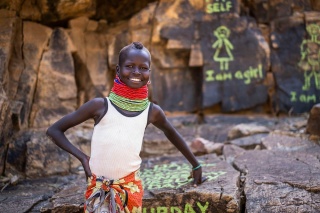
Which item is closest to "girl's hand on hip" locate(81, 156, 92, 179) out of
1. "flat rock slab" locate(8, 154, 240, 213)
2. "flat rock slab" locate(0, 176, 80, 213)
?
"flat rock slab" locate(8, 154, 240, 213)

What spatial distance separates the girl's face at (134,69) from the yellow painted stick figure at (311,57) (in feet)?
14.5

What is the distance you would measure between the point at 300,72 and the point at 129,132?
4566 mm

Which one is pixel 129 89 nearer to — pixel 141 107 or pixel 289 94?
pixel 141 107

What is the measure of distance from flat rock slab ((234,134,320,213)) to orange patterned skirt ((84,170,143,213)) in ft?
3.06

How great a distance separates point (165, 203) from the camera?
2.78m

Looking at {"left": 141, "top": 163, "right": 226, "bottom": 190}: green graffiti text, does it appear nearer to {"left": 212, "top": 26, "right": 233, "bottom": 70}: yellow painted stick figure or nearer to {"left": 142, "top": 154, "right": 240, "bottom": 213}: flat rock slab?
{"left": 142, "top": 154, "right": 240, "bottom": 213}: flat rock slab

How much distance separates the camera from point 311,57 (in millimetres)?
5930

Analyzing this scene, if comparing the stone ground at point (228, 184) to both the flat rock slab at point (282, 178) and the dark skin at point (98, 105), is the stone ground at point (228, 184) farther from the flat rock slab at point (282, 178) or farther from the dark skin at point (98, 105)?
the dark skin at point (98, 105)

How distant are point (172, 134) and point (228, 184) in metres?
0.69

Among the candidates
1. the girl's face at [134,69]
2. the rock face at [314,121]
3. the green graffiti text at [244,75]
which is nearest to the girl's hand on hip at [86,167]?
the girl's face at [134,69]

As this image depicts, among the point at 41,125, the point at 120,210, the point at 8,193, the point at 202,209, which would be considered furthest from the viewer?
the point at 41,125

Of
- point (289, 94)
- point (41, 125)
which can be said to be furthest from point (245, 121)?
point (41, 125)

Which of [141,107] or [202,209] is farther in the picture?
[202,209]

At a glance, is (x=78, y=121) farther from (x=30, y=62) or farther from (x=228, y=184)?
(x=30, y=62)
